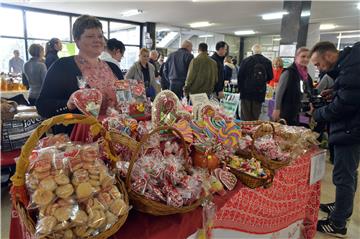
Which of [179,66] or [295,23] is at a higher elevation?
[295,23]

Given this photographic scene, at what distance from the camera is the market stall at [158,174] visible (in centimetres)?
71

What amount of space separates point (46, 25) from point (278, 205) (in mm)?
9152

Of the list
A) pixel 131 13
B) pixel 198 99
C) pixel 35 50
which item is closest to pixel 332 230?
pixel 198 99

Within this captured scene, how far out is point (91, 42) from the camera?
59.3 inches

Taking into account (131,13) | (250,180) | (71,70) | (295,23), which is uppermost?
(131,13)

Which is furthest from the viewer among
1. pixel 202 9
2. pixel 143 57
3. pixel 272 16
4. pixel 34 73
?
pixel 272 16

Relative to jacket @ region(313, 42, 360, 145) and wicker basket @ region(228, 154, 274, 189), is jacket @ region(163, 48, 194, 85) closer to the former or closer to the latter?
jacket @ region(313, 42, 360, 145)

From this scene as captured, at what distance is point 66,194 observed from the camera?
2.28ft

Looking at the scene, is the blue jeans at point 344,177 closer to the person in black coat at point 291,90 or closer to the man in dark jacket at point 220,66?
the person in black coat at point 291,90

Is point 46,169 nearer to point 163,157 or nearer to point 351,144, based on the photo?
point 163,157

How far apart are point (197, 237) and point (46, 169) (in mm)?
596

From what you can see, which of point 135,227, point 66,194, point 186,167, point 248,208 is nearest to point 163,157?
point 186,167

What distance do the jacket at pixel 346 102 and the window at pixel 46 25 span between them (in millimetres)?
8722

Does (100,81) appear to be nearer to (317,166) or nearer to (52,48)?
(317,166)
